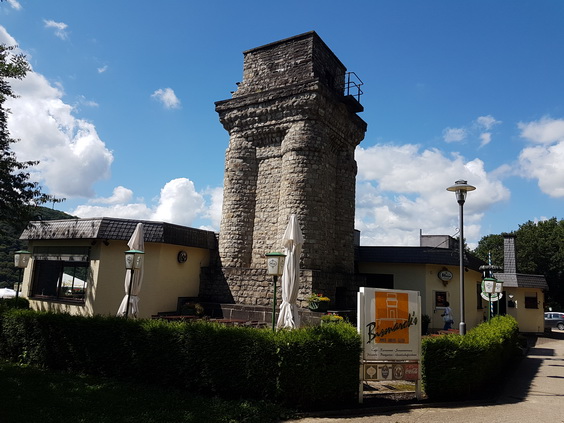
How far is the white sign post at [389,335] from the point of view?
729cm

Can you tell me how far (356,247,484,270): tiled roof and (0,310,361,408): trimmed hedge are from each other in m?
11.2

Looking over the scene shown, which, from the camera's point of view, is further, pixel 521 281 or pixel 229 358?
pixel 521 281

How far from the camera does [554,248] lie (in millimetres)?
41062

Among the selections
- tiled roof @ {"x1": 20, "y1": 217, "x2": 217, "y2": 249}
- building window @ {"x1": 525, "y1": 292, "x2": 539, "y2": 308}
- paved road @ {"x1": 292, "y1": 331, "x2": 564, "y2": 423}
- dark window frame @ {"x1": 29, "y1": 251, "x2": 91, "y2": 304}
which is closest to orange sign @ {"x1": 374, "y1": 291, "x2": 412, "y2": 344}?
paved road @ {"x1": 292, "y1": 331, "x2": 564, "y2": 423}

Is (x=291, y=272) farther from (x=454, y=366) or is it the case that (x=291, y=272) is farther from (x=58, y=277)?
(x=58, y=277)

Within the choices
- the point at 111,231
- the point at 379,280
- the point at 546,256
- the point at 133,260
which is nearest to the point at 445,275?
the point at 379,280

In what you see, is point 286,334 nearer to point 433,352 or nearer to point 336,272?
point 433,352

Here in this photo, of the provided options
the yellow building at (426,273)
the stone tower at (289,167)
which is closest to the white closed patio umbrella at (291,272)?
the stone tower at (289,167)

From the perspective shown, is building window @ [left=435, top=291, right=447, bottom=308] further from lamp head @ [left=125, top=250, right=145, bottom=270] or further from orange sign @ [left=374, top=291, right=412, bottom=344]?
lamp head @ [left=125, top=250, right=145, bottom=270]

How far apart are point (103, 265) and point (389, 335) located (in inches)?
419

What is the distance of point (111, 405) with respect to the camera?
6328 mm

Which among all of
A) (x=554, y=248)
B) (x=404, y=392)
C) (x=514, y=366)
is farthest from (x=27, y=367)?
(x=554, y=248)

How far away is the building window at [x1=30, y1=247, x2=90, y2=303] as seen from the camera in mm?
14578

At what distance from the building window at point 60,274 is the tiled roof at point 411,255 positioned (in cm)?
1170
